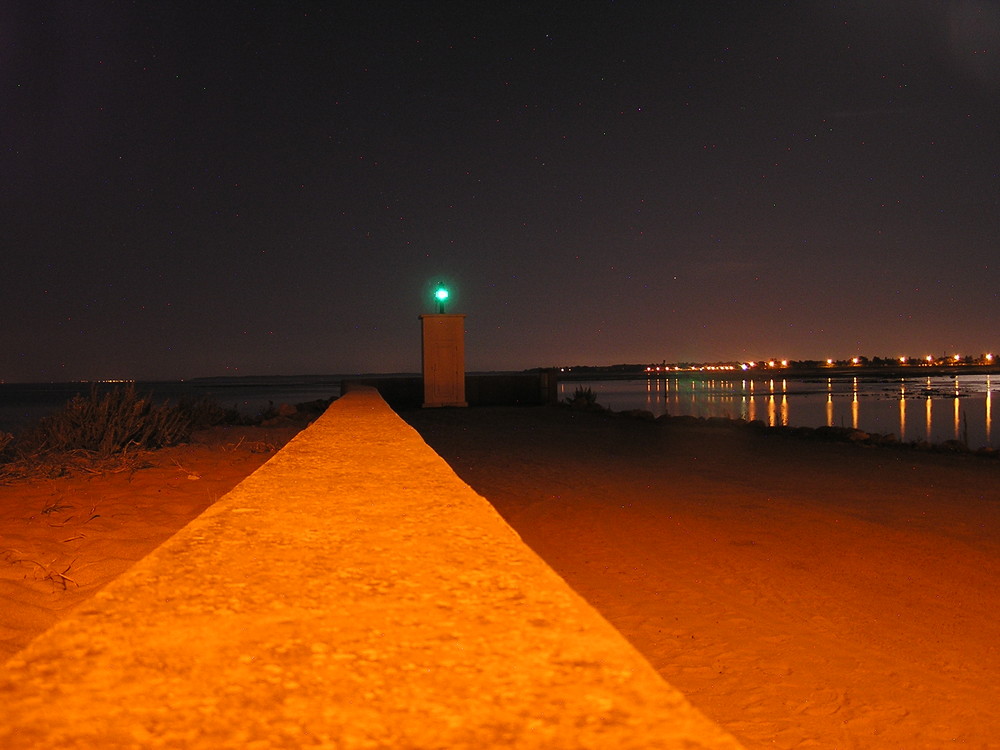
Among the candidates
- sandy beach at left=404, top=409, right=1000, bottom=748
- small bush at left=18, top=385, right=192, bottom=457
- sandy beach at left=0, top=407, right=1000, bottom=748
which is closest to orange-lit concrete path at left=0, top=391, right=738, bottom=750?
sandy beach at left=0, top=407, right=1000, bottom=748

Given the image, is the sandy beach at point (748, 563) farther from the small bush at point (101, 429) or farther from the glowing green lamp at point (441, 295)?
the glowing green lamp at point (441, 295)

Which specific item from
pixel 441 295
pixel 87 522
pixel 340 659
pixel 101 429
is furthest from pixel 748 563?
pixel 441 295

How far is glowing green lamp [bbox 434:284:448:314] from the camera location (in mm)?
23103

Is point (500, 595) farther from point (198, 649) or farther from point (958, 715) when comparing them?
point (958, 715)

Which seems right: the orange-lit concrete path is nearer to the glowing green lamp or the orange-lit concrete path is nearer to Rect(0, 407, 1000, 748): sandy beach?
Rect(0, 407, 1000, 748): sandy beach

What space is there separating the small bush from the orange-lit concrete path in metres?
8.60

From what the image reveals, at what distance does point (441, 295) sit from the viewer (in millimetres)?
23109

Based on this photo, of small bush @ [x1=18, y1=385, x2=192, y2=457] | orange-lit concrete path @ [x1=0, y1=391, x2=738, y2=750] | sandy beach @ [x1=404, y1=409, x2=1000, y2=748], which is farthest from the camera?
small bush @ [x1=18, y1=385, x2=192, y2=457]

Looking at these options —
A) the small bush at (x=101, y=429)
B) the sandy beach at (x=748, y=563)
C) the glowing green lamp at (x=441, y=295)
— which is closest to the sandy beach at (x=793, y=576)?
the sandy beach at (x=748, y=563)

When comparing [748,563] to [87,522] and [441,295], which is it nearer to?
[87,522]

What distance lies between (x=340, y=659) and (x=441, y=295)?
70.4 ft

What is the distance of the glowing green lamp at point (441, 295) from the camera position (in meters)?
23.1

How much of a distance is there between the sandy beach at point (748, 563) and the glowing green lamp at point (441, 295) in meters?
11.1

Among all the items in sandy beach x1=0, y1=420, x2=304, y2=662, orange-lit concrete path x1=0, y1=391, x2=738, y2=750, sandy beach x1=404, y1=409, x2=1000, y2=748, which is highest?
orange-lit concrete path x1=0, y1=391, x2=738, y2=750
